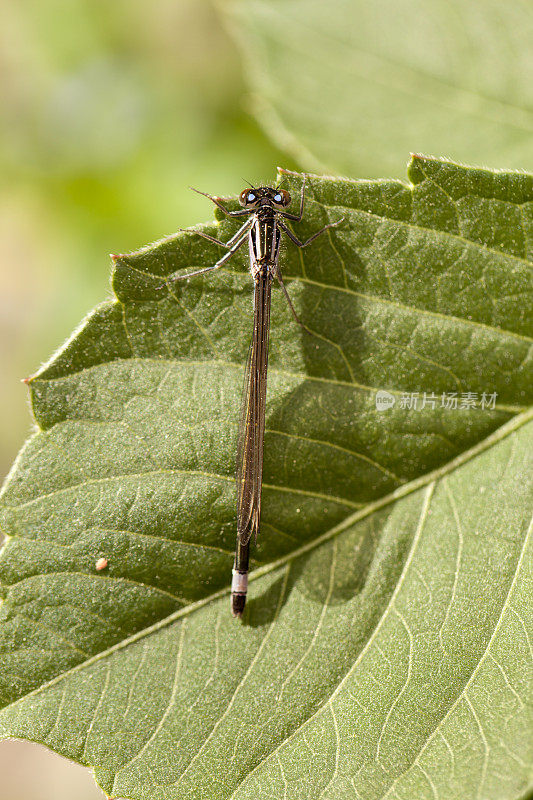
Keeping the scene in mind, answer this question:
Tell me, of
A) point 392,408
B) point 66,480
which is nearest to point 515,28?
point 392,408

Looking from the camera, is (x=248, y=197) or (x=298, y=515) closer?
(x=298, y=515)

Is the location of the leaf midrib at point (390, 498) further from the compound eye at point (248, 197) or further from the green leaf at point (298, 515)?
the compound eye at point (248, 197)

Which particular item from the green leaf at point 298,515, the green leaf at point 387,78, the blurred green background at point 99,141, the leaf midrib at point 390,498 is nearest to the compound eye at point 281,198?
the green leaf at point 298,515

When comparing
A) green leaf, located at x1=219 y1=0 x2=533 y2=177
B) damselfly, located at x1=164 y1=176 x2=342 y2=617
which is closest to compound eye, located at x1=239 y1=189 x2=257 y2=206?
damselfly, located at x1=164 y1=176 x2=342 y2=617

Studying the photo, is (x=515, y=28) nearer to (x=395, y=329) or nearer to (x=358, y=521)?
(x=395, y=329)

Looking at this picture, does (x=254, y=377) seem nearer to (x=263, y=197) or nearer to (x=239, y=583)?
(x=239, y=583)

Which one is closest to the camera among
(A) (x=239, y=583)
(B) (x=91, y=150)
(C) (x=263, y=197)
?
(A) (x=239, y=583)

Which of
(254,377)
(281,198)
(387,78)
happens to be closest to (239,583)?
(254,377)

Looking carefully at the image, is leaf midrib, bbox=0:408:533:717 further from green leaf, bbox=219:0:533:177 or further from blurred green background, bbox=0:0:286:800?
blurred green background, bbox=0:0:286:800
